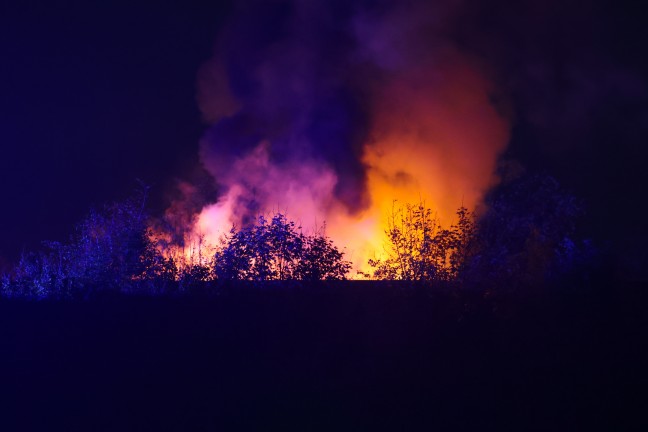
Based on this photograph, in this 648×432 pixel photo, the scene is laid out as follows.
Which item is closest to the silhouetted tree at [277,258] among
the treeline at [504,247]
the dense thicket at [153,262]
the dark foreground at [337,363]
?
the dense thicket at [153,262]

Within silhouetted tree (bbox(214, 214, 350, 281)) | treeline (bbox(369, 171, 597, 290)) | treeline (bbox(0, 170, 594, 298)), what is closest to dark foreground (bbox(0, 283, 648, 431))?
treeline (bbox(369, 171, 597, 290))

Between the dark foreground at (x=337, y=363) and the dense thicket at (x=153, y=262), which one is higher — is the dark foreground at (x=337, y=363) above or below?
below

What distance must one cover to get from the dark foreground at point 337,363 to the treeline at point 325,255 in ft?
2.08

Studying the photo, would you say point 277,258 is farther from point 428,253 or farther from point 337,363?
point 337,363

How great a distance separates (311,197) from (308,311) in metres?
7.89

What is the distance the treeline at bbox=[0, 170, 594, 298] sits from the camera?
332 inches

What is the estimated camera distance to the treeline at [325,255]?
8.42 metres

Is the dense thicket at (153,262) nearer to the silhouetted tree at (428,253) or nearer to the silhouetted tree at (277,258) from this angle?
the silhouetted tree at (277,258)

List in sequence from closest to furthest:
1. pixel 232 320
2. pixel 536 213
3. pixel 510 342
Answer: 1. pixel 510 342
2. pixel 232 320
3. pixel 536 213

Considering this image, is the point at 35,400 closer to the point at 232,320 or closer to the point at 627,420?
the point at 232,320

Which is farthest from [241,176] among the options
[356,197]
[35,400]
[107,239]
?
[35,400]

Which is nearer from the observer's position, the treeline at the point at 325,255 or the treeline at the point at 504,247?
the treeline at the point at 504,247

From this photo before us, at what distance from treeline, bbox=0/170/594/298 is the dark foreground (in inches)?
24.9

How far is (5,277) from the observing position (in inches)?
437
